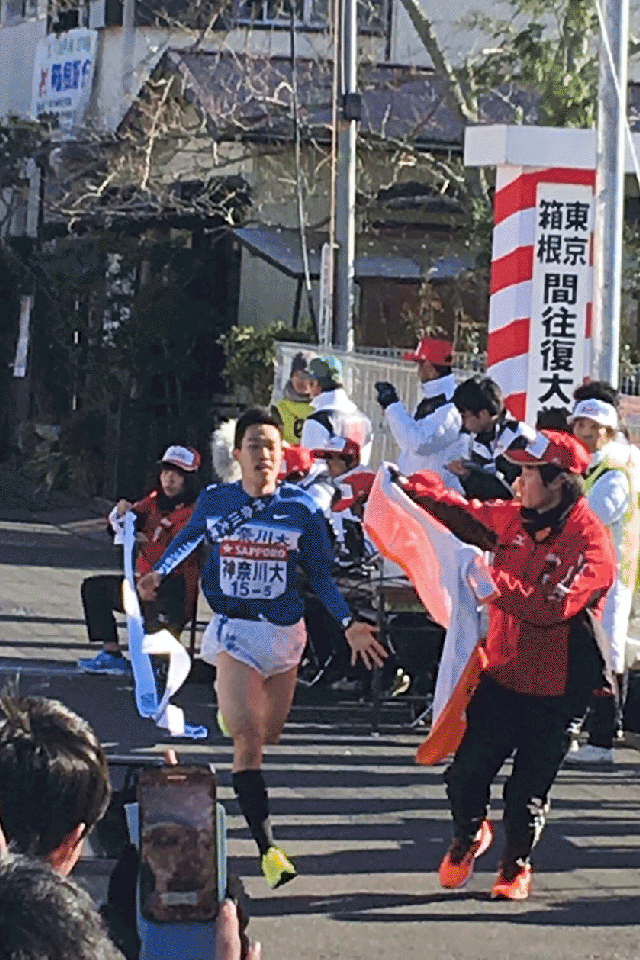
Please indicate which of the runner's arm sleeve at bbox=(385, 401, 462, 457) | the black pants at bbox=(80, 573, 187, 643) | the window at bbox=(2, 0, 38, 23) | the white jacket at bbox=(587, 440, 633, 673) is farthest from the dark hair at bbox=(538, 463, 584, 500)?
the window at bbox=(2, 0, 38, 23)

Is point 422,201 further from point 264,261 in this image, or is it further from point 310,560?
point 310,560

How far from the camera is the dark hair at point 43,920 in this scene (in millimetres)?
2240

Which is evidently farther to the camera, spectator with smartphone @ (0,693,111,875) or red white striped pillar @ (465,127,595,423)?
red white striped pillar @ (465,127,595,423)

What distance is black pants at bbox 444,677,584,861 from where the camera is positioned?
300 inches

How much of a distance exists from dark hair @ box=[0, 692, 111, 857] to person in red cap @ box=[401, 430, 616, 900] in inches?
172

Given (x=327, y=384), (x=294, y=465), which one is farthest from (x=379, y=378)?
(x=294, y=465)

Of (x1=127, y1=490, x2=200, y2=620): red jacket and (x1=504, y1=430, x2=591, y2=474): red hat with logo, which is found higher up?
(x1=504, y1=430, x2=591, y2=474): red hat with logo

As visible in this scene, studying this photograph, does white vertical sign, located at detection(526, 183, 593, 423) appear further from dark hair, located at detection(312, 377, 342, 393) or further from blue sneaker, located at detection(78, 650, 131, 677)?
blue sneaker, located at detection(78, 650, 131, 677)

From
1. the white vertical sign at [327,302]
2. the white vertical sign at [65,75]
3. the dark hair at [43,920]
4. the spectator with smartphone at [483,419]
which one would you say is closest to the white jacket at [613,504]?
the spectator with smartphone at [483,419]

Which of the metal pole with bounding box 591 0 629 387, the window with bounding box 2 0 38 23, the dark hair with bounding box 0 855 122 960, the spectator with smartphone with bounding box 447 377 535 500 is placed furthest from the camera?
the window with bounding box 2 0 38 23

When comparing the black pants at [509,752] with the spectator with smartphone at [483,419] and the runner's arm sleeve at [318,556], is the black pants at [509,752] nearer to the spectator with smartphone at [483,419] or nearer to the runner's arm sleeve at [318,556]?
the runner's arm sleeve at [318,556]

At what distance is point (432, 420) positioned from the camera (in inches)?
444

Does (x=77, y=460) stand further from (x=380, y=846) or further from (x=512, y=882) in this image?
(x=512, y=882)

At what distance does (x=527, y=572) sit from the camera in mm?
7625
